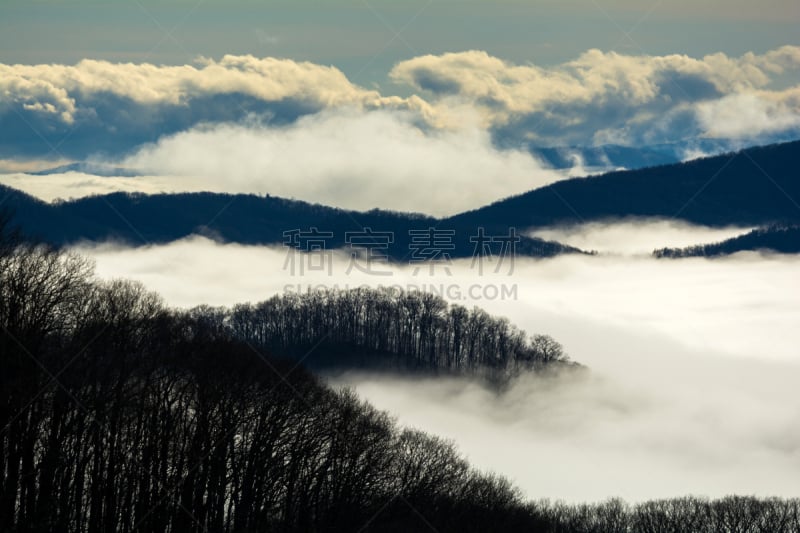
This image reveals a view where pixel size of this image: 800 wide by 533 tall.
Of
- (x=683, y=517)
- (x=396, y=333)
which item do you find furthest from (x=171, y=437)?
(x=396, y=333)

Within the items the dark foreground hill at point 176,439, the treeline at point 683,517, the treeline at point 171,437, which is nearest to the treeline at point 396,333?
the treeline at point 683,517

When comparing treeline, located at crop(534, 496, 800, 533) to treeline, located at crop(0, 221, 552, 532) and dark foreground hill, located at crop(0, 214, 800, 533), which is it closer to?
dark foreground hill, located at crop(0, 214, 800, 533)

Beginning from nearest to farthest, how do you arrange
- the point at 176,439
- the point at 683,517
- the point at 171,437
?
the point at 171,437 → the point at 176,439 → the point at 683,517

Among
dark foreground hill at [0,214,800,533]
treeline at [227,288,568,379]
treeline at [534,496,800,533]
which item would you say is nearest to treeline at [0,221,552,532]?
dark foreground hill at [0,214,800,533]

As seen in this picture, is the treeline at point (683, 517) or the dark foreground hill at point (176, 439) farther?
the treeline at point (683, 517)

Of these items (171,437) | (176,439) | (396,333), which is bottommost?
(396,333)

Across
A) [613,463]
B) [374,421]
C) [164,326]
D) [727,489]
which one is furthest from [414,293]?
[164,326]

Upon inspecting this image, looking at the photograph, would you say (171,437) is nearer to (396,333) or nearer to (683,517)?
(683,517)

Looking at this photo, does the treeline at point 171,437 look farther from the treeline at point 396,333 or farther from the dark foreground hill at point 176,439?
the treeline at point 396,333
